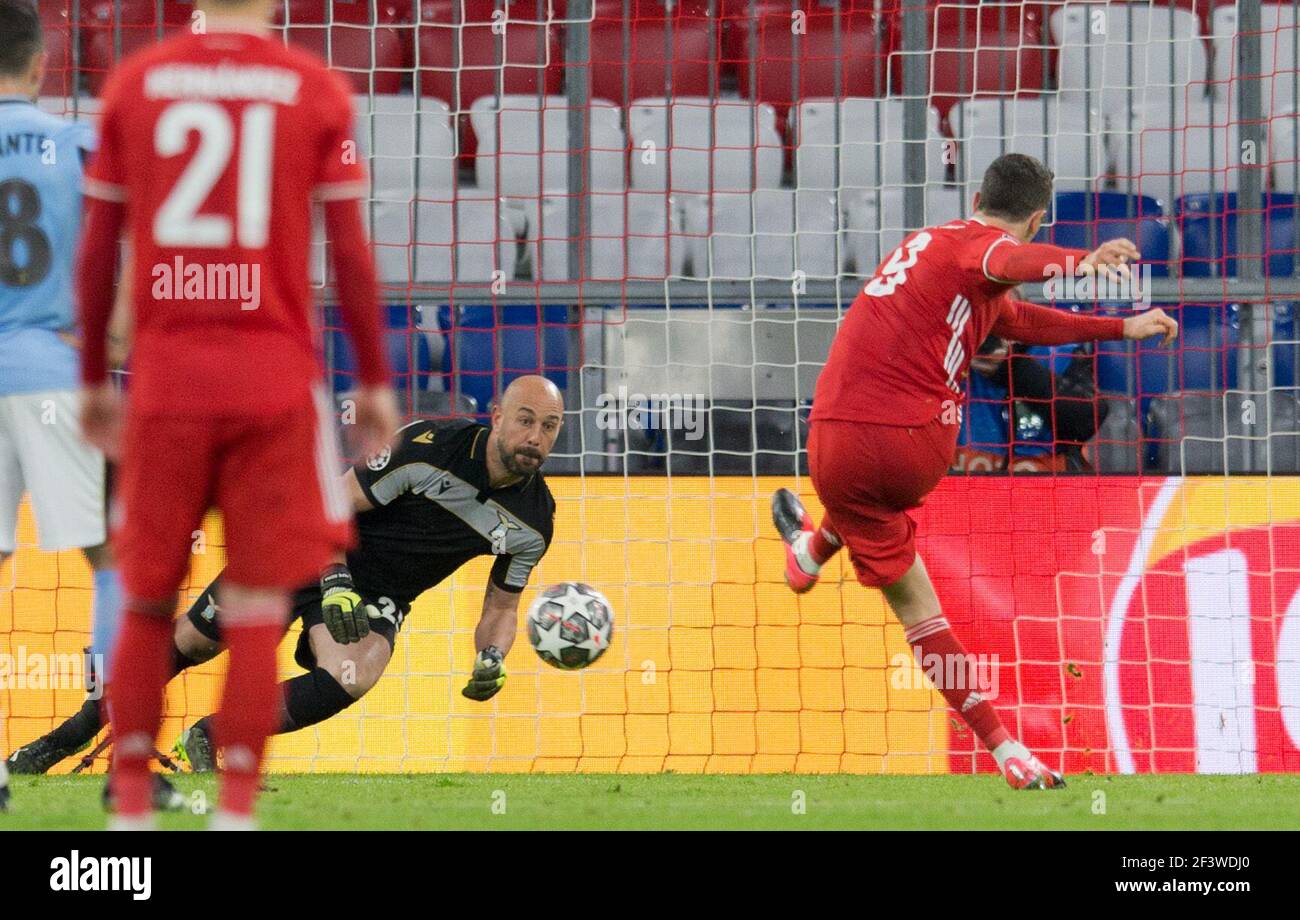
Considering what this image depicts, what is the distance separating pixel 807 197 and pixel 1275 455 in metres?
2.41

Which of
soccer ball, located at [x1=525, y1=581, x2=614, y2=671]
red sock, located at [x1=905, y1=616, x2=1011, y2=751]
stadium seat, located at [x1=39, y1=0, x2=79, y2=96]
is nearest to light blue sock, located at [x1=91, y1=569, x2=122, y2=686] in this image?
soccer ball, located at [x1=525, y1=581, x2=614, y2=671]

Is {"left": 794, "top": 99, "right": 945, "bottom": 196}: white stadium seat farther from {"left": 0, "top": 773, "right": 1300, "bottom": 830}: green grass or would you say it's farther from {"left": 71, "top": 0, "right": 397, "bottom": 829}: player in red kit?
{"left": 71, "top": 0, "right": 397, "bottom": 829}: player in red kit

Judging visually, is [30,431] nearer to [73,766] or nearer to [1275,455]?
[73,766]

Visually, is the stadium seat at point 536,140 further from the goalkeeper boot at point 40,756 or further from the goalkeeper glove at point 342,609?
the goalkeeper boot at point 40,756

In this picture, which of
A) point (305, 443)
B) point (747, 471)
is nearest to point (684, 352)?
point (747, 471)

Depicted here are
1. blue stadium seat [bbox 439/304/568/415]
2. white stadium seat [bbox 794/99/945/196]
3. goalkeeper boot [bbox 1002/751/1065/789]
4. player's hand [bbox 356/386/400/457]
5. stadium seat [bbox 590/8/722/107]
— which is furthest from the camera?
stadium seat [bbox 590/8/722/107]

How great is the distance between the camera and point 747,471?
7.99 metres

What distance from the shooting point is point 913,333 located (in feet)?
20.2

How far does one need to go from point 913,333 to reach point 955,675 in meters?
1.08

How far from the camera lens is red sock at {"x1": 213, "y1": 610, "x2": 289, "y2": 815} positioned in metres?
3.40

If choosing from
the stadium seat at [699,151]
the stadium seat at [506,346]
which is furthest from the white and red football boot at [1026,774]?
the stadium seat at [699,151]

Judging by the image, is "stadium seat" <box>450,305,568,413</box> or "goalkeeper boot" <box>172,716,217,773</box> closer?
"goalkeeper boot" <box>172,716,217,773</box>

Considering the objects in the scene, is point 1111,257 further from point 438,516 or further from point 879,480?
Answer: point 438,516

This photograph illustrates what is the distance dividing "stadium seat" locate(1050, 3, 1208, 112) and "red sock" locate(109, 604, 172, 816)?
258 inches
